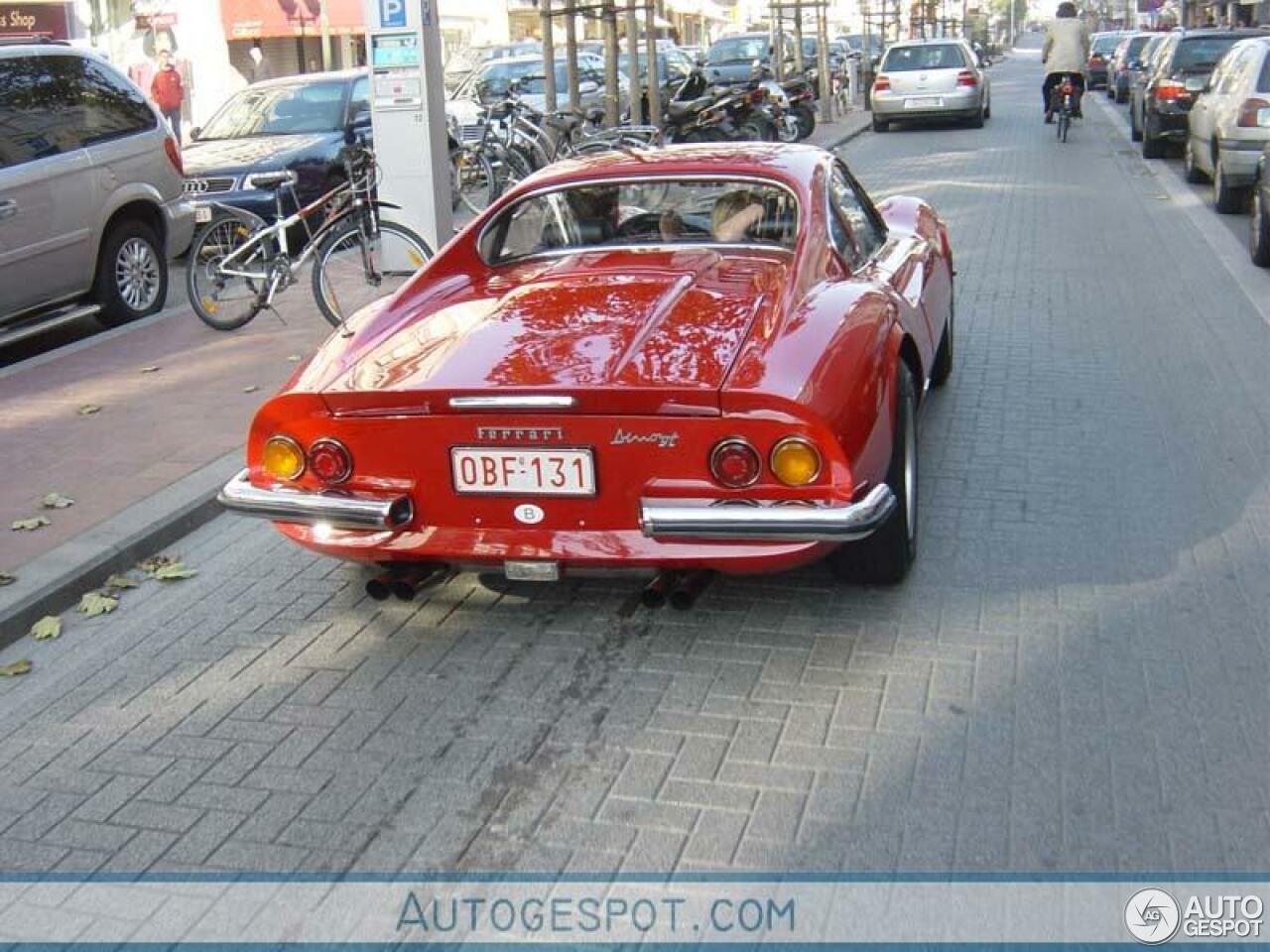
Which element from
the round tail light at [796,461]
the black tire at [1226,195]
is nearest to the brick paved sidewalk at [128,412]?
the round tail light at [796,461]

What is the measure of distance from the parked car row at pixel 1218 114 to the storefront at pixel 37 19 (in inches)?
813

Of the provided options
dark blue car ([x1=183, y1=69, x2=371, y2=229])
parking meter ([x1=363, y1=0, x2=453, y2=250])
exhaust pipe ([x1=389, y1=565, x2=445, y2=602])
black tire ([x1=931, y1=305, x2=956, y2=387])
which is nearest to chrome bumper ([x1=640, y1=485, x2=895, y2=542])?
exhaust pipe ([x1=389, y1=565, x2=445, y2=602])

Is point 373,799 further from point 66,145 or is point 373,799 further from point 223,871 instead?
point 66,145

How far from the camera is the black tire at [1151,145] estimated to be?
60.7 ft

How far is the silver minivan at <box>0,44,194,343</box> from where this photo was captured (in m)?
8.95

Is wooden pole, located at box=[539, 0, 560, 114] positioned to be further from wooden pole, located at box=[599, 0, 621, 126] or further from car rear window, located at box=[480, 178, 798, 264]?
car rear window, located at box=[480, 178, 798, 264]

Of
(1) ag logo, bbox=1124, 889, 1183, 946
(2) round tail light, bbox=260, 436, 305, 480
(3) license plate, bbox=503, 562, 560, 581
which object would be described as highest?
(2) round tail light, bbox=260, 436, 305, 480

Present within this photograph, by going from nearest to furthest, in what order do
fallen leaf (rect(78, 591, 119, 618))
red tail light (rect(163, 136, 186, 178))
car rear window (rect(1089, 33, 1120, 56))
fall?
fallen leaf (rect(78, 591, 119, 618)), red tail light (rect(163, 136, 186, 178)), car rear window (rect(1089, 33, 1120, 56))

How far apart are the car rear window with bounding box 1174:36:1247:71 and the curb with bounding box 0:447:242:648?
630 inches

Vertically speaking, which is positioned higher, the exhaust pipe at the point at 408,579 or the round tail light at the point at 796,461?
the round tail light at the point at 796,461

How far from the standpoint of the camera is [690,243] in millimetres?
5402

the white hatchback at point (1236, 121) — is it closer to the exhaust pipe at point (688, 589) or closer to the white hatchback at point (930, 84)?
the exhaust pipe at point (688, 589)

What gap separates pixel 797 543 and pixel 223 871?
1.76 meters

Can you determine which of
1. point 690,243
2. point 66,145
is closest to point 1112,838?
point 690,243
